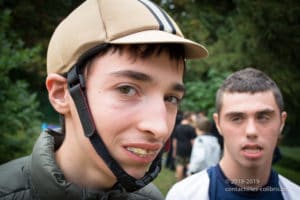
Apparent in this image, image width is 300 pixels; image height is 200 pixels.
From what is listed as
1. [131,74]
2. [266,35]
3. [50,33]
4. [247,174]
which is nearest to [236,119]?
[247,174]

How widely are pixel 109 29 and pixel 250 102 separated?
1.30 m

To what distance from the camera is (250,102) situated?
2537mm

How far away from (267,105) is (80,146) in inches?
53.7

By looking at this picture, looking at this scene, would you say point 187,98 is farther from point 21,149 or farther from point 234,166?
point 234,166

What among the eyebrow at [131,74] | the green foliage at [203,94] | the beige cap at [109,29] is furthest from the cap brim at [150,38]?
the green foliage at [203,94]

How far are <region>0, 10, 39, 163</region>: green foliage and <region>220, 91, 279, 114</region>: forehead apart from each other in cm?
323

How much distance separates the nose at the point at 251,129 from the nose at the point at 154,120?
1.07 metres

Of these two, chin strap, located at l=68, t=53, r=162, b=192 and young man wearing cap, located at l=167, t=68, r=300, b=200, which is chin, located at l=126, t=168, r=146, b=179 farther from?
young man wearing cap, located at l=167, t=68, r=300, b=200

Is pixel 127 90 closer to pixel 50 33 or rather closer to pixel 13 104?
pixel 13 104

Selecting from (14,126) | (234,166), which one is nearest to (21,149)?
(14,126)

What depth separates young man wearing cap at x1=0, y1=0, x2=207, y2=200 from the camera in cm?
152

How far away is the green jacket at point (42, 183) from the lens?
1586mm

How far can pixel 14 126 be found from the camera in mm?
5090

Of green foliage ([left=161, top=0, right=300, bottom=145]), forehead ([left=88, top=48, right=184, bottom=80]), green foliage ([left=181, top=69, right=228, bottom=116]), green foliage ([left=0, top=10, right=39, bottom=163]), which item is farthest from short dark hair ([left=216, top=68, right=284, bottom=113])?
green foliage ([left=181, top=69, right=228, bottom=116])
